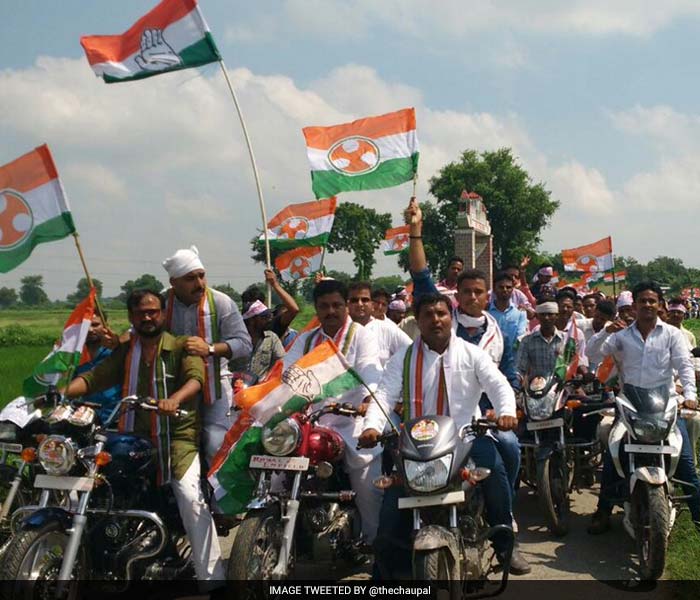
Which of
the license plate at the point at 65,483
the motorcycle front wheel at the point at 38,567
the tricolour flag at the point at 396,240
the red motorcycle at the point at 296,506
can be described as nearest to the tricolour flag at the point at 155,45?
the red motorcycle at the point at 296,506

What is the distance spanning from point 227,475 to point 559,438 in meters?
2.97

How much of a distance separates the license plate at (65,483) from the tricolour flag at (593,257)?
14.9 m

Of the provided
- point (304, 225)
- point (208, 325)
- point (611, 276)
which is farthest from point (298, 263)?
point (611, 276)

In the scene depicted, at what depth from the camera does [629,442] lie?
5.21 m

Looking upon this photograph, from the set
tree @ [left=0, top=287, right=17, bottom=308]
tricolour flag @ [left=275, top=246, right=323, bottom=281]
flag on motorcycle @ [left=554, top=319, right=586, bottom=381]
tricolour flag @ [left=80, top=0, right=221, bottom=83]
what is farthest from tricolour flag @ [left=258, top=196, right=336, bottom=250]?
tree @ [left=0, top=287, right=17, bottom=308]

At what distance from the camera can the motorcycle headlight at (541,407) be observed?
20.2 feet

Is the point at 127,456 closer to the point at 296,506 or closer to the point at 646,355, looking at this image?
the point at 296,506

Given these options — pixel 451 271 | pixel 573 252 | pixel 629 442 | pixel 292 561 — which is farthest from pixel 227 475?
pixel 573 252

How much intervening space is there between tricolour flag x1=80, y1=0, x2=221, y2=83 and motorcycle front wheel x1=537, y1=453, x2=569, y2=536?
15.1 feet

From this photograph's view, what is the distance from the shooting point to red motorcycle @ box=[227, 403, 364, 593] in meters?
3.94

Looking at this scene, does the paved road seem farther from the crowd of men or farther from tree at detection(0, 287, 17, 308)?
tree at detection(0, 287, 17, 308)

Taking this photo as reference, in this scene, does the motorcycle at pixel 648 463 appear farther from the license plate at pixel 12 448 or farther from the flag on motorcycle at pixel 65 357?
the license plate at pixel 12 448

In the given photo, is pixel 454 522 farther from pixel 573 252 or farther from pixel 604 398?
pixel 573 252

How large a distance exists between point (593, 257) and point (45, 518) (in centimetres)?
1594
